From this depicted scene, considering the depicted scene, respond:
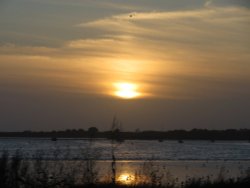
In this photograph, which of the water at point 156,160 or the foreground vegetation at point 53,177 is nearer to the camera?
the foreground vegetation at point 53,177

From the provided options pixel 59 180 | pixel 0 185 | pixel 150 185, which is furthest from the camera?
pixel 150 185

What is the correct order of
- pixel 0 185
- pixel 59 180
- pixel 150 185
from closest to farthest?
pixel 0 185, pixel 59 180, pixel 150 185

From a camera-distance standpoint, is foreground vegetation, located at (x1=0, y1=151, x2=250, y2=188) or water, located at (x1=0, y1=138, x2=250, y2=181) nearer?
foreground vegetation, located at (x1=0, y1=151, x2=250, y2=188)

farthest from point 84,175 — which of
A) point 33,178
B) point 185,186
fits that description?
point 185,186

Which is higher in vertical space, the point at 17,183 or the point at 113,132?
the point at 113,132

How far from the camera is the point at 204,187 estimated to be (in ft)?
54.1

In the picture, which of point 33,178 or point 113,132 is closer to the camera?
point 33,178

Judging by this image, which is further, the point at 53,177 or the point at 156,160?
the point at 156,160

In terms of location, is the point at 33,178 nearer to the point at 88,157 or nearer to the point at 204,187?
the point at 88,157

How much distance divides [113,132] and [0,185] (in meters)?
3.51

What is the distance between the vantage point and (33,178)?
14586 millimetres

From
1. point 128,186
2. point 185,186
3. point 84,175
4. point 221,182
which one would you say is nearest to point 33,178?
point 84,175

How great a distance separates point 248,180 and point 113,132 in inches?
177

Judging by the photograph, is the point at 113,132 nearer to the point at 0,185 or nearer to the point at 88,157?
the point at 88,157
